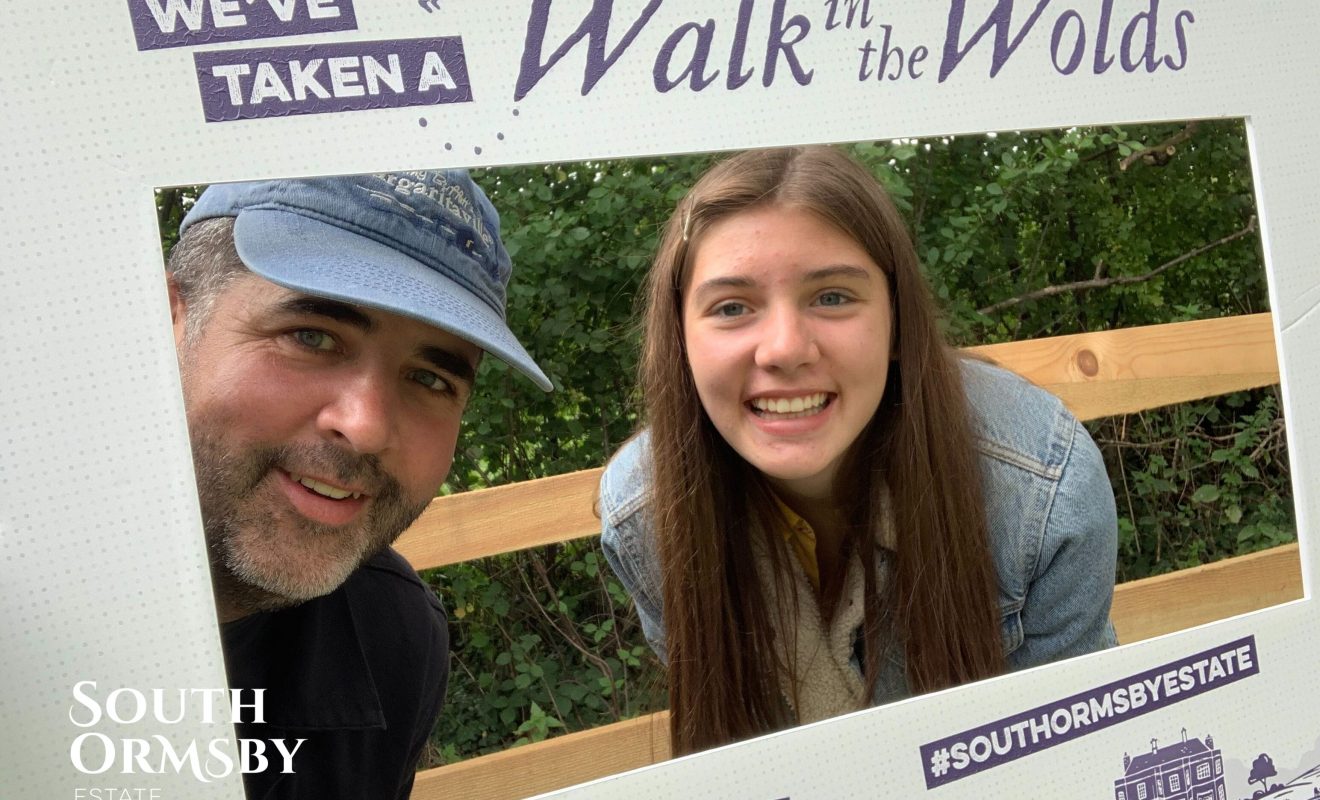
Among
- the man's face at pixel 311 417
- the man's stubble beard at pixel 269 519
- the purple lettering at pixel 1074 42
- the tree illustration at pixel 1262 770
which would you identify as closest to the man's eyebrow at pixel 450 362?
the man's face at pixel 311 417

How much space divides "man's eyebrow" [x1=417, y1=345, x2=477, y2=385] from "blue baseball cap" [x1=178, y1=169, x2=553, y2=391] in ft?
0.09

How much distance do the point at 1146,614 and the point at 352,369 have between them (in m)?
1.22

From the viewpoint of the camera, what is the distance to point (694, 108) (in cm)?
131

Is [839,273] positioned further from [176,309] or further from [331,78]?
[176,309]

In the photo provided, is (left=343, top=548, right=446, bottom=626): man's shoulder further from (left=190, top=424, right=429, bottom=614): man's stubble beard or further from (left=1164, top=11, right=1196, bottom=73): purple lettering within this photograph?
(left=1164, top=11, right=1196, bottom=73): purple lettering

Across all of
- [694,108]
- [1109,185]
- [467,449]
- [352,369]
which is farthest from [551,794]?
[1109,185]

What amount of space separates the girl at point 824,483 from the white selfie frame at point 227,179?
65mm

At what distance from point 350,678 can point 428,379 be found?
0.41m

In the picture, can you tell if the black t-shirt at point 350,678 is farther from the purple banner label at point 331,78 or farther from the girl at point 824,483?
the purple banner label at point 331,78

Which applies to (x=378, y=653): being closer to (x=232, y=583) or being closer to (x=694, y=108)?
(x=232, y=583)

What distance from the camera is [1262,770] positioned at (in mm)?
1739

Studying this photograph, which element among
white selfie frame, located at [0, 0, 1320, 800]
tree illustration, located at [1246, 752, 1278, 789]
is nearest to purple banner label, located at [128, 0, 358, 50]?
white selfie frame, located at [0, 0, 1320, 800]

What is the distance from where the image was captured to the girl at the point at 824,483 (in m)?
1.40

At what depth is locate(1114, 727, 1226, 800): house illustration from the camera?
1.64 m
